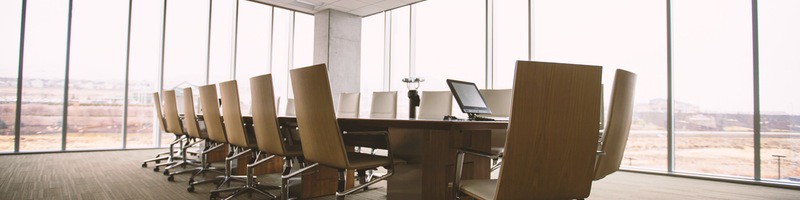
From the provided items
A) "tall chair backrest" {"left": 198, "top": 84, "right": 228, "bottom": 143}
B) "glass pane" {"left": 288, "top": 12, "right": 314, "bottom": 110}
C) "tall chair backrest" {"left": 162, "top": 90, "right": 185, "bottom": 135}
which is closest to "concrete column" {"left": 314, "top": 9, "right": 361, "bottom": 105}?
"glass pane" {"left": 288, "top": 12, "right": 314, "bottom": 110}

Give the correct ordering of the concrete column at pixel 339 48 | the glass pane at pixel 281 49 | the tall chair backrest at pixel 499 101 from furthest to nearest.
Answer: the glass pane at pixel 281 49, the concrete column at pixel 339 48, the tall chair backrest at pixel 499 101

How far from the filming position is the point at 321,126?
2.19 m

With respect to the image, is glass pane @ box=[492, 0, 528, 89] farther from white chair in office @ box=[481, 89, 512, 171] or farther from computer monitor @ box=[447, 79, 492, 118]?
computer monitor @ box=[447, 79, 492, 118]

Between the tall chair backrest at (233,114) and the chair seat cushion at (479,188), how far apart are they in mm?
1832

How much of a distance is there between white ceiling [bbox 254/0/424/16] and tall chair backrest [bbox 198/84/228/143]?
4.25m

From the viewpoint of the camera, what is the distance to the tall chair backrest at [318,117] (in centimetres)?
212

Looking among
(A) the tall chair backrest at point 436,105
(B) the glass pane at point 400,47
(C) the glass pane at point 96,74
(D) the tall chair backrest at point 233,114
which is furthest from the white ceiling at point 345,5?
(D) the tall chair backrest at point 233,114

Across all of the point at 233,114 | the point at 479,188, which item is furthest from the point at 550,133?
the point at 233,114

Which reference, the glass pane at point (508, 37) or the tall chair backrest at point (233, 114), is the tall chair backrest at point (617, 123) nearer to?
the tall chair backrest at point (233, 114)

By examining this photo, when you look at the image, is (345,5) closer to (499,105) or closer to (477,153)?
(499,105)

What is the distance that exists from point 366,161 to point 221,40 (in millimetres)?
6305

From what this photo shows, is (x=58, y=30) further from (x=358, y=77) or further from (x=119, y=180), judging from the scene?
(x=358, y=77)

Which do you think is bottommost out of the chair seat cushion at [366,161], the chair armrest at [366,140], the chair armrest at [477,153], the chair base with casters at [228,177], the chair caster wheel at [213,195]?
the chair caster wheel at [213,195]

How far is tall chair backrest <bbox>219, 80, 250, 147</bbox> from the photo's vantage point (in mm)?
3035
